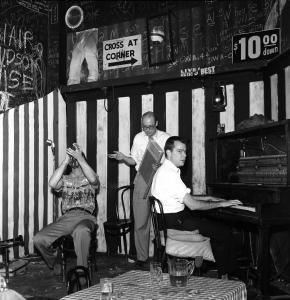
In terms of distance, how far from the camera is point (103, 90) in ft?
20.1

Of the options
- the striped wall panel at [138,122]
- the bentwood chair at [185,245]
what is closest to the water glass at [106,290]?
the bentwood chair at [185,245]

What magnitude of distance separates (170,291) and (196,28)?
427cm

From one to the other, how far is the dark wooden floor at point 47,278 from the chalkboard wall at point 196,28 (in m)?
2.57

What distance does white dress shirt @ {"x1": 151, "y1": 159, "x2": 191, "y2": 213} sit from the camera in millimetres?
3865

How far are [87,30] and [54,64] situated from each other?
73cm

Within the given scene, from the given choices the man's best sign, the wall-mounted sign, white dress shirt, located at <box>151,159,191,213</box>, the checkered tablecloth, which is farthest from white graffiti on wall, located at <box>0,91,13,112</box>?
the checkered tablecloth

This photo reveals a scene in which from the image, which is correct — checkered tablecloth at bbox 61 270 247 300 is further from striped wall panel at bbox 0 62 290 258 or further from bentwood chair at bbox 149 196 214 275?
striped wall panel at bbox 0 62 290 258

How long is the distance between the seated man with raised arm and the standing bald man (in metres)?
0.60

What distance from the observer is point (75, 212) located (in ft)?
16.1

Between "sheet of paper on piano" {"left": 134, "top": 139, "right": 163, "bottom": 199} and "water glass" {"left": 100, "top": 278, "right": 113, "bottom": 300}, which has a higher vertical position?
"sheet of paper on piano" {"left": 134, "top": 139, "right": 163, "bottom": 199}

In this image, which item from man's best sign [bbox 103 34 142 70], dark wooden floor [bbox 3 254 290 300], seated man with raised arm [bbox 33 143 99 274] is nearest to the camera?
dark wooden floor [bbox 3 254 290 300]

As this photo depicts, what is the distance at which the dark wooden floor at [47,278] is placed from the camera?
164 inches

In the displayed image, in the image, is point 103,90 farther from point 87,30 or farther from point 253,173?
point 253,173

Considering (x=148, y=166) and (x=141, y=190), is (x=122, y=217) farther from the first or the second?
(x=148, y=166)
